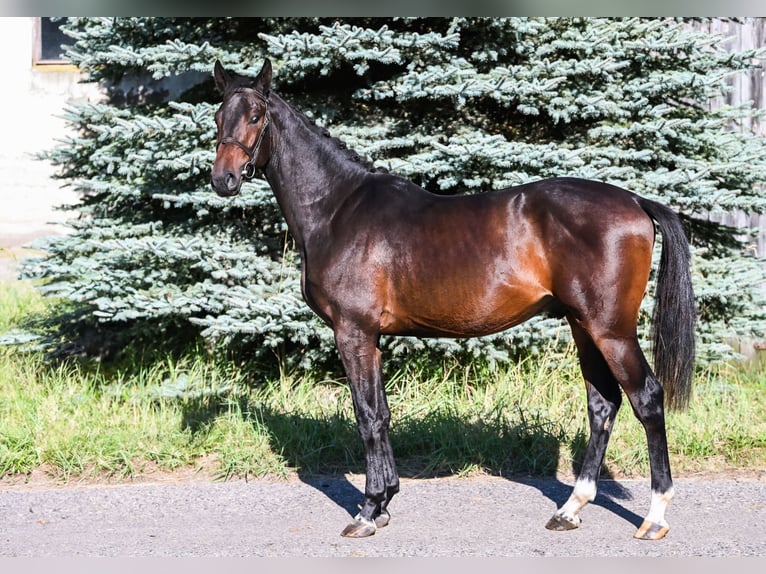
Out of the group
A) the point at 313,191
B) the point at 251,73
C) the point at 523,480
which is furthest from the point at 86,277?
the point at 523,480

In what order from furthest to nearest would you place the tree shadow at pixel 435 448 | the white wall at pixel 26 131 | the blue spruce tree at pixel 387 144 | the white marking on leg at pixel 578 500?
the white wall at pixel 26 131 < the blue spruce tree at pixel 387 144 < the tree shadow at pixel 435 448 < the white marking on leg at pixel 578 500

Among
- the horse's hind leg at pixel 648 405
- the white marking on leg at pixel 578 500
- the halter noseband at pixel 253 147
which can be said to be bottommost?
the white marking on leg at pixel 578 500

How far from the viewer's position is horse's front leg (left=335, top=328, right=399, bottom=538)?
4652 millimetres

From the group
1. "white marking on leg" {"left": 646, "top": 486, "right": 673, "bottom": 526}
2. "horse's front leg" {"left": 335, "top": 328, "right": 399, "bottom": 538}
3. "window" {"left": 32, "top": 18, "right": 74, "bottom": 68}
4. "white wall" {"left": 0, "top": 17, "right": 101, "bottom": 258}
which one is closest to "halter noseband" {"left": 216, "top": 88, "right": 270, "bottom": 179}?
"horse's front leg" {"left": 335, "top": 328, "right": 399, "bottom": 538}

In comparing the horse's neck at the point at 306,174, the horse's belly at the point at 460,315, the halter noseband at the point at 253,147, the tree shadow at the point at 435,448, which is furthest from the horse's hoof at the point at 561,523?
the halter noseband at the point at 253,147

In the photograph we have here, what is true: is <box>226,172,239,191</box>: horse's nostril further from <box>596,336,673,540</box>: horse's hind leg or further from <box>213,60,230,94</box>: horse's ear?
<box>596,336,673,540</box>: horse's hind leg

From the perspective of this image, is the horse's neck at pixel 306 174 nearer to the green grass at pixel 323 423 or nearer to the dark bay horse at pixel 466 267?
the dark bay horse at pixel 466 267

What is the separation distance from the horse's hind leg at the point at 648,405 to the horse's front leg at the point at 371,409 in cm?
120

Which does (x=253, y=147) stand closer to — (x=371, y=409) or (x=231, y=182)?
(x=231, y=182)

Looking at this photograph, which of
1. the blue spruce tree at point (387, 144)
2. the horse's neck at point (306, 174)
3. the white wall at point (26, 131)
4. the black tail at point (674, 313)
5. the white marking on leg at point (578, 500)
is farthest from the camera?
the white wall at point (26, 131)

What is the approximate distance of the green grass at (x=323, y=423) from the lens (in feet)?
18.7

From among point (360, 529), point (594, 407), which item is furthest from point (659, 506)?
point (360, 529)

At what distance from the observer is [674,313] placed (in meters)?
4.53

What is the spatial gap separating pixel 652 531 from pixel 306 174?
2.64 meters
